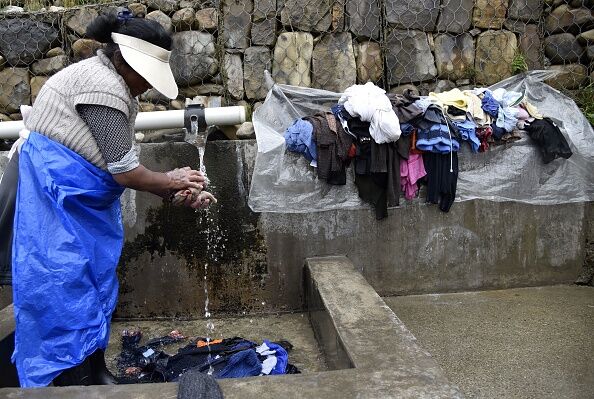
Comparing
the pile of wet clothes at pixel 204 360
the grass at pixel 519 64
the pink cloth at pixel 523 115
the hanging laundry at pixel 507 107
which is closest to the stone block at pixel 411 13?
the grass at pixel 519 64

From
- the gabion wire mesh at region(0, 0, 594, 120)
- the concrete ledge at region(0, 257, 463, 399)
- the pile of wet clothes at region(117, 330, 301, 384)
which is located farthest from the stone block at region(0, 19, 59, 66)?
the concrete ledge at region(0, 257, 463, 399)

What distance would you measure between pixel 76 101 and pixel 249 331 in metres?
2.02

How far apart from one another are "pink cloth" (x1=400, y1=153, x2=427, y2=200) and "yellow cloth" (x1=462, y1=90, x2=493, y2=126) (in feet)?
1.66

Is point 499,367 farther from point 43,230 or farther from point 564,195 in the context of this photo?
point 43,230

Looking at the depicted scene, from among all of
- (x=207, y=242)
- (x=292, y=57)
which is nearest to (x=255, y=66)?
(x=292, y=57)

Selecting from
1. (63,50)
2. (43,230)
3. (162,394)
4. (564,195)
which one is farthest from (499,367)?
(63,50)

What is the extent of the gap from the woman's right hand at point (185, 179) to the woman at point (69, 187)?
137 mm

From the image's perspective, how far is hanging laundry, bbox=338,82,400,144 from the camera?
3.64m

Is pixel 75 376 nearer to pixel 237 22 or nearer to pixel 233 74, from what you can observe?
pixel 233 74

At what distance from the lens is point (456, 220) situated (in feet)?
13.5

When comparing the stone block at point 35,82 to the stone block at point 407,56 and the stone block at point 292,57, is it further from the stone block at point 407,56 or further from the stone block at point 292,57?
the stone block at point 407,56

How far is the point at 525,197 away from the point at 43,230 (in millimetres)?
3367

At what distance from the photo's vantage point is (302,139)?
3.74m

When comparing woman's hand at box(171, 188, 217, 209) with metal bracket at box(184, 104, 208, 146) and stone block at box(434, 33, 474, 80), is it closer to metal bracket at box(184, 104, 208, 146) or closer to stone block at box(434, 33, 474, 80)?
metal bracket at box(184, 104, 208, 146)
